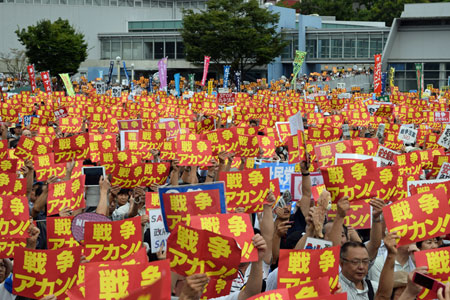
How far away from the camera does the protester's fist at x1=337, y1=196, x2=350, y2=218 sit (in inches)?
242

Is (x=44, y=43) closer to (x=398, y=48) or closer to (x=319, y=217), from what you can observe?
(x=398, y=48)

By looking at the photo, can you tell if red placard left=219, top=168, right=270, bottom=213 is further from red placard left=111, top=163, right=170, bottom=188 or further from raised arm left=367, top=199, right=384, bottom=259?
red placard left=111, top=163, right=170, bottom=188

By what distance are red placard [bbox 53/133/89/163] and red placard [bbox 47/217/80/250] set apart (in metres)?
4.35

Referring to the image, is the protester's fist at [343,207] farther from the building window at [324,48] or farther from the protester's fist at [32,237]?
the building window at [324,48]

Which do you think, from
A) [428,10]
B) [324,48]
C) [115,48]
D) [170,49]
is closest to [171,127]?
[428,10]

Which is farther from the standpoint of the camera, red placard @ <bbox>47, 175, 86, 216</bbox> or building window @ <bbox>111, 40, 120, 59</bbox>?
building window @ <bbox>111, 40, 120, 59</bbox>

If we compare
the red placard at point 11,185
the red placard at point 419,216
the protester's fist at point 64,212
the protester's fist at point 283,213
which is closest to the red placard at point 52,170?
the red placard at point 11,185

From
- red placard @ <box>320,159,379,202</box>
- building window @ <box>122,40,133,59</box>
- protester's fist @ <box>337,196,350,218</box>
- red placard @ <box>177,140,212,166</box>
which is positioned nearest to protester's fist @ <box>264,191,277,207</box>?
red placard @ <box>320,159,379,202</box>

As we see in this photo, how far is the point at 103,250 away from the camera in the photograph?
20.2 feet

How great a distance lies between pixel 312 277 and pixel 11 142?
401 inches

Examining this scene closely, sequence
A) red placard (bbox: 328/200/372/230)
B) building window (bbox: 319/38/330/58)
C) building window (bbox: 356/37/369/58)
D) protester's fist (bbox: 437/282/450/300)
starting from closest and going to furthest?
protester's fist (bbox: 437/282/450/300) → red placard (bbox: 328/200/372/230) → building window (bbox: 356/37/369/58) → building window (bbox: 319/38/330/58)

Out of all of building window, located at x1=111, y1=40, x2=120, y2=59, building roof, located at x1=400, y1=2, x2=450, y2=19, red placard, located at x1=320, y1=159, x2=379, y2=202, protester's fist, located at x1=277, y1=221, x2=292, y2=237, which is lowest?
protester's fist, located at x1=277, y1=221, x2=292, y2=237

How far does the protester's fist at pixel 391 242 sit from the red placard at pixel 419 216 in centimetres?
14

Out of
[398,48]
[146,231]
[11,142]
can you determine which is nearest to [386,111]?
[11,142]
